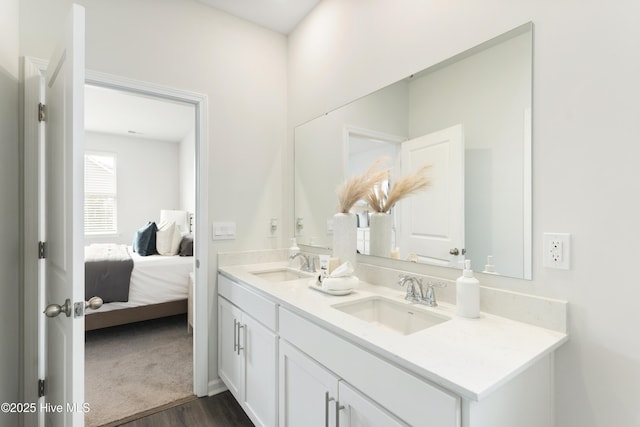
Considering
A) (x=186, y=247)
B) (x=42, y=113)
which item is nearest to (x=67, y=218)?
(x=42, y=113)

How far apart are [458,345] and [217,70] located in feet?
7.28

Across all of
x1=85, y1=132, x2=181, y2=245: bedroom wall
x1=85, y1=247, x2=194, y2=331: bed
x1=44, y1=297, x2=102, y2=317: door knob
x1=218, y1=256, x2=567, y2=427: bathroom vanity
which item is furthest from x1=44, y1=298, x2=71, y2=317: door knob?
x1=85, y1=132, x2=181, y2=245: bedroom wall

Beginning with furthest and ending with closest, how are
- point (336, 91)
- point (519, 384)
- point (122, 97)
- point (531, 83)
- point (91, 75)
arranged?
point (122, 97) → point (336, 91) → point (91, 75) → point (531, 83) → point (519, 384)

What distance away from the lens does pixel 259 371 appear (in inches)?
64.4

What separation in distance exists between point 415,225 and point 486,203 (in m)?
0.35

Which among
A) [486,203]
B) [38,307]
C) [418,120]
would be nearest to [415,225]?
[486,203]

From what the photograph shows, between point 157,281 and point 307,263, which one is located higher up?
point 307,263

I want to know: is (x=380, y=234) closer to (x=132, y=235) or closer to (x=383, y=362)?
(x=383, y=362)

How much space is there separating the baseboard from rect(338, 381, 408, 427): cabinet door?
1.44m

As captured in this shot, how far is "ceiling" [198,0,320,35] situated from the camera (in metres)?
2.15

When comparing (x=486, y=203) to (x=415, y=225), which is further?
(x=415, y=225)

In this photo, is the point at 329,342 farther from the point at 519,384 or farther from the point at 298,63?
the point at 298,63

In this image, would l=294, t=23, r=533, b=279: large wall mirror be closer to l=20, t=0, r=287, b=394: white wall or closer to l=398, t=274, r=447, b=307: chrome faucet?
l=398, t=274, r=447, b=307: chrome faucet

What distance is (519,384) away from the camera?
89 cm
